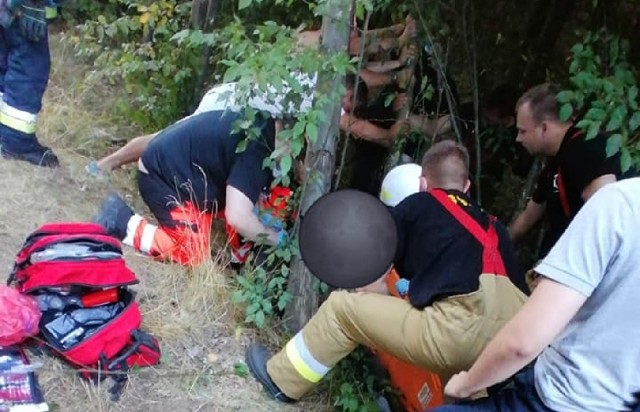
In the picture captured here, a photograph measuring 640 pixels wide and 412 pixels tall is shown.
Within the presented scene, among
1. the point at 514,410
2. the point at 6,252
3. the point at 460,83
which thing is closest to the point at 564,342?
the point at 514,410

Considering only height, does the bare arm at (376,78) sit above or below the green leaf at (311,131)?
below

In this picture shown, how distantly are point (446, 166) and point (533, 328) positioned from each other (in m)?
1.45

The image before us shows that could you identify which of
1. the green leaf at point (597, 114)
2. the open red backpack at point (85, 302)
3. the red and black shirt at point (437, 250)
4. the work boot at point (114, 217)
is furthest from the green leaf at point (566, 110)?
the work boot at point (114, 217)

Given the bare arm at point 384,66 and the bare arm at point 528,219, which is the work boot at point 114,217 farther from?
the bare arm at point 528,219

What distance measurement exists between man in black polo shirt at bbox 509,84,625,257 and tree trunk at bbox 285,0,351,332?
99 centimetres

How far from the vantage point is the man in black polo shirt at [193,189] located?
4125 mm

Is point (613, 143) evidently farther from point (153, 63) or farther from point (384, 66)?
point (153, 63)

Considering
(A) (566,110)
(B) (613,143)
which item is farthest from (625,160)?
(A) (566,110)

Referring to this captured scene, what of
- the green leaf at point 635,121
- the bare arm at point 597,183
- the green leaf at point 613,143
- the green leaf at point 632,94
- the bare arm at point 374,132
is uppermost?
the green leaf at point 632,94

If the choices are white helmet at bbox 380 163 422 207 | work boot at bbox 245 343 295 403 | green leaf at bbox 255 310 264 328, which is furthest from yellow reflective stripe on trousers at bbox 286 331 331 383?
white helmet at bbox 380 163 422 207

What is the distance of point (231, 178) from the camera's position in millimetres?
4160

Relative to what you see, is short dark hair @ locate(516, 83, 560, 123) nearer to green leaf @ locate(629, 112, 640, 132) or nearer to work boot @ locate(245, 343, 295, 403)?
green leaf @ locate(629, 112, 640, 132)

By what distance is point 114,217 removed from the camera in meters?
4.40

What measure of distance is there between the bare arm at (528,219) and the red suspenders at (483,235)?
1.20m
